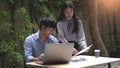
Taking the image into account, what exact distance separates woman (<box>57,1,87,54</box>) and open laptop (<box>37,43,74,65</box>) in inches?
37.7

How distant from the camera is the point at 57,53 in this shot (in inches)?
121

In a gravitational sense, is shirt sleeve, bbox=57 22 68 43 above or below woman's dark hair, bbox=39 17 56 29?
below

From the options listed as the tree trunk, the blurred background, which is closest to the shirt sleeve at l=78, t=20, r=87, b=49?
the blurred background

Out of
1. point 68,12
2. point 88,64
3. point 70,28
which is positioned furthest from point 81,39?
point 88,64

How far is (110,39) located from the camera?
340 inches

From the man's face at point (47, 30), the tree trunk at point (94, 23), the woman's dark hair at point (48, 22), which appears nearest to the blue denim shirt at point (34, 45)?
the man's face at point (47, 30)

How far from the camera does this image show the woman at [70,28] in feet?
13.7

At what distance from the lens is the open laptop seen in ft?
9.84

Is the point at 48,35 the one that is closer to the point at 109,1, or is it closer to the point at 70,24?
the point at 70,24

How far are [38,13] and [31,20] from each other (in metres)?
0.23

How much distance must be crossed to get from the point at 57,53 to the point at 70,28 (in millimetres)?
1280

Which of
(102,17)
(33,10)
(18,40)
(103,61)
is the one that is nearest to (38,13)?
(33,10)

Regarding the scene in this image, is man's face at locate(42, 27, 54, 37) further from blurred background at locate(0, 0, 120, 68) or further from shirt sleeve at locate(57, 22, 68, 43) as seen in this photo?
blurred background at locate(0, 0, 120, 68)

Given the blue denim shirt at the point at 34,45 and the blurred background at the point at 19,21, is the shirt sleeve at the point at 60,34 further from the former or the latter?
the blurred background at the point at 19,21
